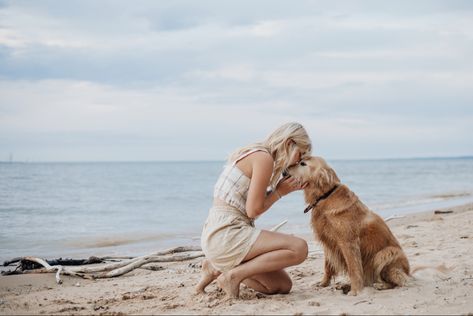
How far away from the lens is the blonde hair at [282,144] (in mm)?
4355

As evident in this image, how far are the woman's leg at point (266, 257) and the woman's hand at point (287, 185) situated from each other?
409mm

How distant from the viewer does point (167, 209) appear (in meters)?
17.0

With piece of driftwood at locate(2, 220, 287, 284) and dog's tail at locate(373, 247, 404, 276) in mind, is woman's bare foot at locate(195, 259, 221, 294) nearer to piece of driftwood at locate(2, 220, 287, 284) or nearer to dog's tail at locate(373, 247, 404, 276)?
dog's tail at locate(373, 247, 404, 276)

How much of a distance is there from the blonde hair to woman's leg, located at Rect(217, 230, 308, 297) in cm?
52

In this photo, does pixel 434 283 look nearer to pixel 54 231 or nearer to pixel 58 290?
pixel 58 290

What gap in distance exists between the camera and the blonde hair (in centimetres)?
436

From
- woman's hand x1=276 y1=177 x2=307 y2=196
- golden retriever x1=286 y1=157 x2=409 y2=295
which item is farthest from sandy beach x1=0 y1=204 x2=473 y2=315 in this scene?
woman's hand x1=276 y1=177 x2=307 y2=196

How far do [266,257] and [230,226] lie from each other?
1.31 feet

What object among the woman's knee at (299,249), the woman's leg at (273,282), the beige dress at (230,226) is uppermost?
the beige dress at (230,226)

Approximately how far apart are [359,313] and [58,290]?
3.19 m

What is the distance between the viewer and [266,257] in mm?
4316

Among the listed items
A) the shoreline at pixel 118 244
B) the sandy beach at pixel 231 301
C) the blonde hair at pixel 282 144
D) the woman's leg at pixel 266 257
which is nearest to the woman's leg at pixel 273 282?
the sandy beach at pixel 231 301

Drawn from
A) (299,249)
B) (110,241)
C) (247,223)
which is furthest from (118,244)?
(299,249)

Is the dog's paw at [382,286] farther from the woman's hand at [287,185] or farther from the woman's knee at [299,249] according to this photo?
the woman's hand at [287,185]
